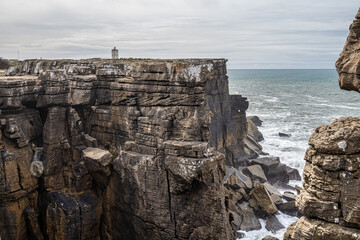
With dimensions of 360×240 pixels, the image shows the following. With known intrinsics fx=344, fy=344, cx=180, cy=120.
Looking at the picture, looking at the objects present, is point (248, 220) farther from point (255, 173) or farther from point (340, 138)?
point (340, 138)

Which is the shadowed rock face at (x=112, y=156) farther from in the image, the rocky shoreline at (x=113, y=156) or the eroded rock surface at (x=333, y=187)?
the eroded rock surface at (x=333, y=187)

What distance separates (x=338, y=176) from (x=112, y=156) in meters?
11.4

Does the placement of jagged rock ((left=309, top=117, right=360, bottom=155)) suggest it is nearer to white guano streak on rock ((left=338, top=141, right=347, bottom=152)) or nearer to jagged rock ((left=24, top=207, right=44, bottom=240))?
white guano streak on rock ((left=338, top=141, right=347, bottom=152))

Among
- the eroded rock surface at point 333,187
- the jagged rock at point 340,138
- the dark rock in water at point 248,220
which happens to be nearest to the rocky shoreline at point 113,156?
the eroded rock surface at point 333,187

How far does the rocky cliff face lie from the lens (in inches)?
314

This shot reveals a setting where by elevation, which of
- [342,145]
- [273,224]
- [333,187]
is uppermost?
[342,145]

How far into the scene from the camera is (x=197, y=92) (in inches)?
563

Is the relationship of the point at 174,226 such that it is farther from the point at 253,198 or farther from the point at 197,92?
the point at 253,198

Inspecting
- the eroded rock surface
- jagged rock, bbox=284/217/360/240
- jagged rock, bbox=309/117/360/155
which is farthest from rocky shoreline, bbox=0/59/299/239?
jagged rock, bbox=309/117/360/155

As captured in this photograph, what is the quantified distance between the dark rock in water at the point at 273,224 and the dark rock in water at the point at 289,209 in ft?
5.82

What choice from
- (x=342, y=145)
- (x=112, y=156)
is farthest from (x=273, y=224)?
(x=342, y=145)

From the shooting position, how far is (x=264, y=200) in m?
29.3

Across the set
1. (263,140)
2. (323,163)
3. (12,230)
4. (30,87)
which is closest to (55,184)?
(12,230)

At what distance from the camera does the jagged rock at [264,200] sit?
94.5 ft
